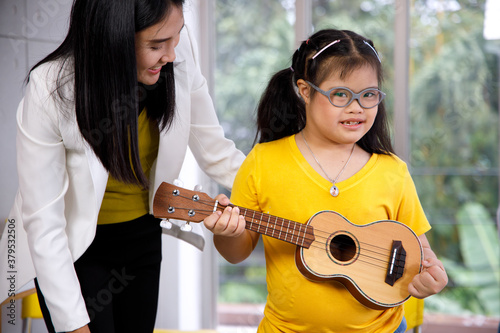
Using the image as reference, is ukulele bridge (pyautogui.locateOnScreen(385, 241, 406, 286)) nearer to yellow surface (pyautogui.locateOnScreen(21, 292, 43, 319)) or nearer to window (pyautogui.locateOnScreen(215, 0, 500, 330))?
yellow surface (pyautogui.locateOnScreen(21, 292, 43, 319))

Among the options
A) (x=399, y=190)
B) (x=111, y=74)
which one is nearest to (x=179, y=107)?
(x=111, y=74)

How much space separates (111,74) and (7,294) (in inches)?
28.1

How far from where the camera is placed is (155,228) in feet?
4.81

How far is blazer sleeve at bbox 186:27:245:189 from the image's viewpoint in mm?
1588

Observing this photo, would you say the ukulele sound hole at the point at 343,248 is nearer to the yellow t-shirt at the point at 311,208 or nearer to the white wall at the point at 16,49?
the yellow t-shirt at the point at 311,208

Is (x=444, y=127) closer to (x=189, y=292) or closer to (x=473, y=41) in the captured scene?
(x=473, y=41)

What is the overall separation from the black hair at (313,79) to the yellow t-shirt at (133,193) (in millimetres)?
332

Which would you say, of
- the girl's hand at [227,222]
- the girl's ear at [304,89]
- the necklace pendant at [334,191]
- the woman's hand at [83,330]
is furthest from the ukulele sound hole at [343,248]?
the woman's hand at [83,330]

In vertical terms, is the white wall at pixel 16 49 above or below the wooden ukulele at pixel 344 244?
above

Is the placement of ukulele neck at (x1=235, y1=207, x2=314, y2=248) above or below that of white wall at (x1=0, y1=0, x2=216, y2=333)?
below

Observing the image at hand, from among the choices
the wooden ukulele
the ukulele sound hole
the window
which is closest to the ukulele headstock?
the wooden ukulele

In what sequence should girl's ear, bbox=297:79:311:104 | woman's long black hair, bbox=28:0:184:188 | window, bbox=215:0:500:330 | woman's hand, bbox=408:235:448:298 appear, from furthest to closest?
window, bbox=215:0:500:330, girl's ear, bbox=297:79:311:104, woman's hand, bbox=408:235:448:298, woman's long black hair, bbox=28:0:184:188

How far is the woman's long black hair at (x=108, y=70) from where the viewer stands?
1.13m

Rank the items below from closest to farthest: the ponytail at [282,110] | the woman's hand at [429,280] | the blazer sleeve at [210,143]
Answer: the woman's hand at [429,280] < the ponytail at [282,110] < the blazer sleeve at [210,143]
